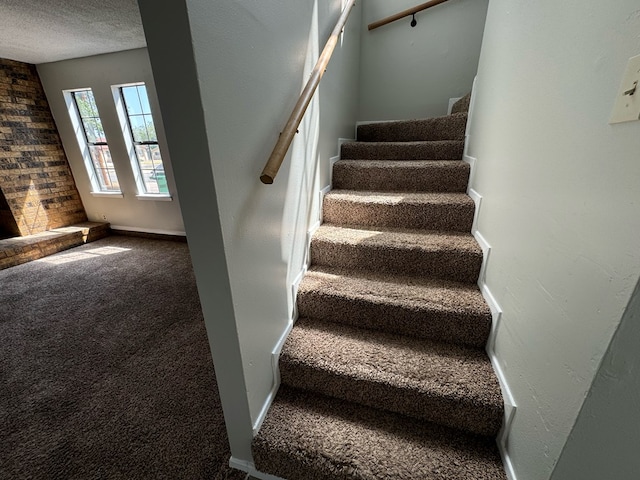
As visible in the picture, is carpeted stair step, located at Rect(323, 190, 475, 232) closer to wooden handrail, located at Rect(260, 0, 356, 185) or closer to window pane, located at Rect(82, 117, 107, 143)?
wooden handrail, located at Rect(260, 0, 356, 185)

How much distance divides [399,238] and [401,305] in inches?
17.6

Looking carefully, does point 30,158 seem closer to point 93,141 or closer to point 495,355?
point 93,141

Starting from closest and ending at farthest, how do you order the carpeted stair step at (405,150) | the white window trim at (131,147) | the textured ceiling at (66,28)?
the carpeted stair step at (405,150) → the textured ceiling at (66,28) → the white window trim at (131,147)

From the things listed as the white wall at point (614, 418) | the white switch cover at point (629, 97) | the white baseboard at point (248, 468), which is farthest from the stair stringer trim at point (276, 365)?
the white switch cover at point (629, 97)

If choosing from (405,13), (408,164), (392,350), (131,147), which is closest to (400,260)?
(392,350)

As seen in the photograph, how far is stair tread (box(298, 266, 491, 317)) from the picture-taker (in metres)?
1.21

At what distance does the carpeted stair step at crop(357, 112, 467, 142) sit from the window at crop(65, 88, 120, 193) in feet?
12.2

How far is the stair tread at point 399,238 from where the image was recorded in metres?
1.40

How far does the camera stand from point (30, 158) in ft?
11.2

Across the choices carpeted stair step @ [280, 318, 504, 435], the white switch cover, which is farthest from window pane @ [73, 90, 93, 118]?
the white switch cover

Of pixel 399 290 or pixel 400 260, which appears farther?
pixel 400 260

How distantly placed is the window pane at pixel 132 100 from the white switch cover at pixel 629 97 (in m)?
4.32

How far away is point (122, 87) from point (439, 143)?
389 centimetres

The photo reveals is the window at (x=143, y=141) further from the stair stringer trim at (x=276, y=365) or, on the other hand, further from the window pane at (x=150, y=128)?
the stair stringer trim at (x=276, y=365)
